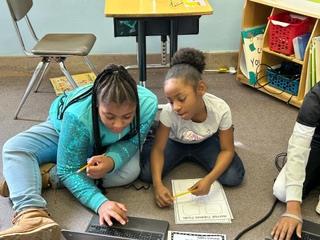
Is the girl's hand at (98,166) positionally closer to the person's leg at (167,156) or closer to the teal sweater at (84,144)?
the teal sweater at (84,144)

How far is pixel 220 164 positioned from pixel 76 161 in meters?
0.55

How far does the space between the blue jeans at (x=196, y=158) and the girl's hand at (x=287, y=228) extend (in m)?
0.33

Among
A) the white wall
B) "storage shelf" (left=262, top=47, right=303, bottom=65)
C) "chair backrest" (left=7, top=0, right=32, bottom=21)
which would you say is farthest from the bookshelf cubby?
"chair backrest" (left=7, top=0, right=32, bottom=21)

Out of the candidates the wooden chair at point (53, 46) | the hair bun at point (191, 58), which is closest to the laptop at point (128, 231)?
the hair bun at point (191, 58)

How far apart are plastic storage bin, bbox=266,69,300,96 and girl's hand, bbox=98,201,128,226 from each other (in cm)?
133

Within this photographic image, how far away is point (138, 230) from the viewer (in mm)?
1484

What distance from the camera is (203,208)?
5.28 ft

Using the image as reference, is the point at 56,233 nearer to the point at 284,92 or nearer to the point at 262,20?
the point at 284,92

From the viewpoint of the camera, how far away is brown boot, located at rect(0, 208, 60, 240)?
1318 millimetres

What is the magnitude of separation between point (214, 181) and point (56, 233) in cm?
64

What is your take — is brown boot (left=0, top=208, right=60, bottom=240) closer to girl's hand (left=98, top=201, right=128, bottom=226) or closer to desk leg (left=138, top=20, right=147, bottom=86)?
girl's hand (left=98, top=201, right=128, bottom=226)

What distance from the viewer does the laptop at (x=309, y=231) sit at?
1.45m

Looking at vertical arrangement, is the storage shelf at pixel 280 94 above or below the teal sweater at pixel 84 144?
below

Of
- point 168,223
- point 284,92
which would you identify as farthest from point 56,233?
point 284,92
